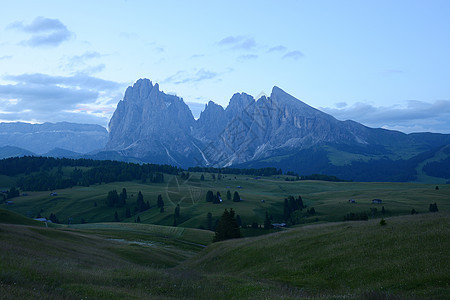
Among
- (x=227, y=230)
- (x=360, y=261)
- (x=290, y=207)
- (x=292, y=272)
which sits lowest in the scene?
(x=290, y=207)

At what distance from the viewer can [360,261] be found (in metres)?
28.0

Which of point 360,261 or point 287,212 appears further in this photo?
point 287,212

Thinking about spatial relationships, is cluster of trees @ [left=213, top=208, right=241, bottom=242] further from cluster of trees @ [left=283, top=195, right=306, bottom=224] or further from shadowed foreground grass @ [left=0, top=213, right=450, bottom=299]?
cluster of trees @ [left=283, top=195, right=306, bottom=224]

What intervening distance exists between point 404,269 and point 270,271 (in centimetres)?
1351

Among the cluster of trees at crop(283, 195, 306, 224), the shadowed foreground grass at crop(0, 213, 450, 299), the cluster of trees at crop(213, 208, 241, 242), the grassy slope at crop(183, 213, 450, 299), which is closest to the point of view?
the shadowed foreground grass at crop(0, 213, 450, 299)

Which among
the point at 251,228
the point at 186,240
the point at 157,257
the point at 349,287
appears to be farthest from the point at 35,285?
the point at 251,228

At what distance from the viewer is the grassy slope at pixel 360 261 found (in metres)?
21.3

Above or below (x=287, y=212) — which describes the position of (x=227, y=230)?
above

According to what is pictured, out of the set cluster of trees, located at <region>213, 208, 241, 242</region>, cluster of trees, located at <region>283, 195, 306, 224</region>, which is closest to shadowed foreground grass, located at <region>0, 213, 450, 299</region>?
cluster of trees, located at <region>213, 208, 241, 242</region>

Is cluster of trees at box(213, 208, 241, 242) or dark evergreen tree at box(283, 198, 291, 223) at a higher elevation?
cluster of trees at box(213, 208, 241, 242)

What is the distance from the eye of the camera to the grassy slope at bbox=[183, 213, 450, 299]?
839 inches

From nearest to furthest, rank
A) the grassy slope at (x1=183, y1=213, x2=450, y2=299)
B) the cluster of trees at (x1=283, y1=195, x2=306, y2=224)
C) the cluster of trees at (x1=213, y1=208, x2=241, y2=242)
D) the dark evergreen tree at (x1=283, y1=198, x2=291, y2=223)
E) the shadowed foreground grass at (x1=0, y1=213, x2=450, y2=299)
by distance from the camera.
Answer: the shadowed foreground grass at (x1=0, y1=213, x2=450, y2=299) < the grassy slope at (x1=183, y1=213, x2=450, y2=299) < the cluster of trees at (x1=213, y1=208, x2=241, y2=242) < the dark evergreen tree at (x1=283, y1=198, x2=291, y2=223) < the cluster of trees at (x1=283, y1=195, x2=306, y2=224)

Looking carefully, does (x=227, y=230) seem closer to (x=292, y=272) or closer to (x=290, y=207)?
(x=292, y=272)

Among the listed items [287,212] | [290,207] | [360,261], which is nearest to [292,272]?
[360,261]
